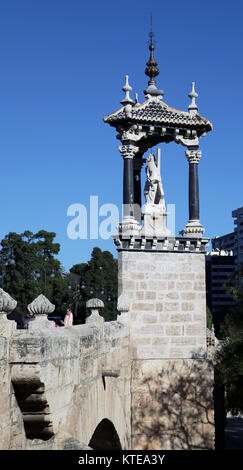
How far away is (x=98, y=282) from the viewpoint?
1870 inches

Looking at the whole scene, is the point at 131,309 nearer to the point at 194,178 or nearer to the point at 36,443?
the point at 194,178

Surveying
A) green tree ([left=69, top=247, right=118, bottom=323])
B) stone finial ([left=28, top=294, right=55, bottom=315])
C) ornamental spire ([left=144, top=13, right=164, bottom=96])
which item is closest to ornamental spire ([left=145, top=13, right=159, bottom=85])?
ornamental spire ([left=144, top=13, right=164, bottom=96])

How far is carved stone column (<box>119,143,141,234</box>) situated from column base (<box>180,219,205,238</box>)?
128 centimetres

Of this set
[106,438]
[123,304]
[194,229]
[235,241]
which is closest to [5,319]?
[106,438]

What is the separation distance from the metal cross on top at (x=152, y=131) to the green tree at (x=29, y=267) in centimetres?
2330

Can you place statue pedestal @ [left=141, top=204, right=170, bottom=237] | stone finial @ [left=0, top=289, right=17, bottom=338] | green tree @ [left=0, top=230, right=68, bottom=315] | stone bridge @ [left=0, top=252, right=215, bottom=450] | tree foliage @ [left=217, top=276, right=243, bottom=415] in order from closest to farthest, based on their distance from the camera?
stone finial @ [left=0, top=289, right=17, bottom=338], stone bridge @ [left=0, top=252, right=215, bottom=450], statue pedestal @ [left=141, top=204, right=170, bottom=237], tree foliage @ [left=217, top=276, right=243, bottom=415], green tree @ [left=0, top=230, right=68, bottom=315]

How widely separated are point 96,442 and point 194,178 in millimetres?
7207

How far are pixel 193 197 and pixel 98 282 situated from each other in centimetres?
3037

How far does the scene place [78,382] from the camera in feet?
29.9

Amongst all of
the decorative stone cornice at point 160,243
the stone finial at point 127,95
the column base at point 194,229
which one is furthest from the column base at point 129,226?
the stone finial at point 127,95

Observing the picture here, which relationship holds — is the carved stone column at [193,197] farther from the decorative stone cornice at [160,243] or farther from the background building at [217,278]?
the background building at [217,278]

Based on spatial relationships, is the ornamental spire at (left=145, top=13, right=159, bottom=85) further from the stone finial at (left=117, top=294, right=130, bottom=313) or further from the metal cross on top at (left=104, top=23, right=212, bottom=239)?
the stone finial at (left=117, top=294, right=130, bottom=313)

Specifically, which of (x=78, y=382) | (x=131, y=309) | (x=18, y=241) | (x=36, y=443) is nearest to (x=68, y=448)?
(x=36, y=443)

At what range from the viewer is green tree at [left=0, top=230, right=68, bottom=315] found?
4141 cm
